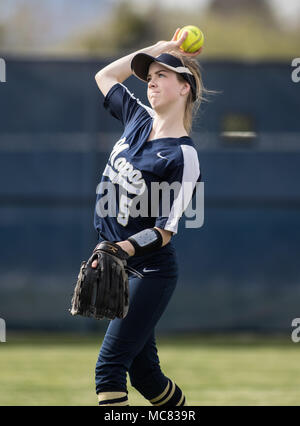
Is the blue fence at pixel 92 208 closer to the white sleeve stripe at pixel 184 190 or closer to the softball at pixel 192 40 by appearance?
the softball at pixel 192 40

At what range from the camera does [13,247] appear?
33.0 feet

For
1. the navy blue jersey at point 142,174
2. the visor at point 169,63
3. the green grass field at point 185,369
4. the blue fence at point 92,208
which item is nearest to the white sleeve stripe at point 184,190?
the navy blue jersey at point 142,174

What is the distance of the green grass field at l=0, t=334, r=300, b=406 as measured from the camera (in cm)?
662

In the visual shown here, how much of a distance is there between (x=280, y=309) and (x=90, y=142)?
2.86m

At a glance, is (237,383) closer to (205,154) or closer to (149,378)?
(149,378)

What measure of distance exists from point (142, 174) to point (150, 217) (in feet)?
0.77

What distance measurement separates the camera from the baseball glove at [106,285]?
462 centimetres

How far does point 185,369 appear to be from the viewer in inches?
317

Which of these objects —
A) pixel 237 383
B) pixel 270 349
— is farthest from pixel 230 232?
pixel 237 383

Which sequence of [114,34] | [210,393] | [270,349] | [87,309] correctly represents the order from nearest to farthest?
1. [87,309]
2. [210,393]
3. [270,349]
4. [114,34]

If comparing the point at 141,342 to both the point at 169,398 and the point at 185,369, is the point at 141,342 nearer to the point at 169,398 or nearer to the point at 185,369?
the point at 169,398

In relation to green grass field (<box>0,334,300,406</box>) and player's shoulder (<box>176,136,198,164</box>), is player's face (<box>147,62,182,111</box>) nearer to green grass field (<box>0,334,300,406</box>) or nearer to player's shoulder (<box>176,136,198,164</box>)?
player's shoulder (<box>176,136,198,164</box>)

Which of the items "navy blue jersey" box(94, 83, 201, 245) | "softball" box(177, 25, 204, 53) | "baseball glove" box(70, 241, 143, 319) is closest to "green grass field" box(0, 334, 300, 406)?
"baseball glove" box(70, 241, 143, 319)

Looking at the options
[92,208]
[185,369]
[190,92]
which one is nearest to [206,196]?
[92,208]
